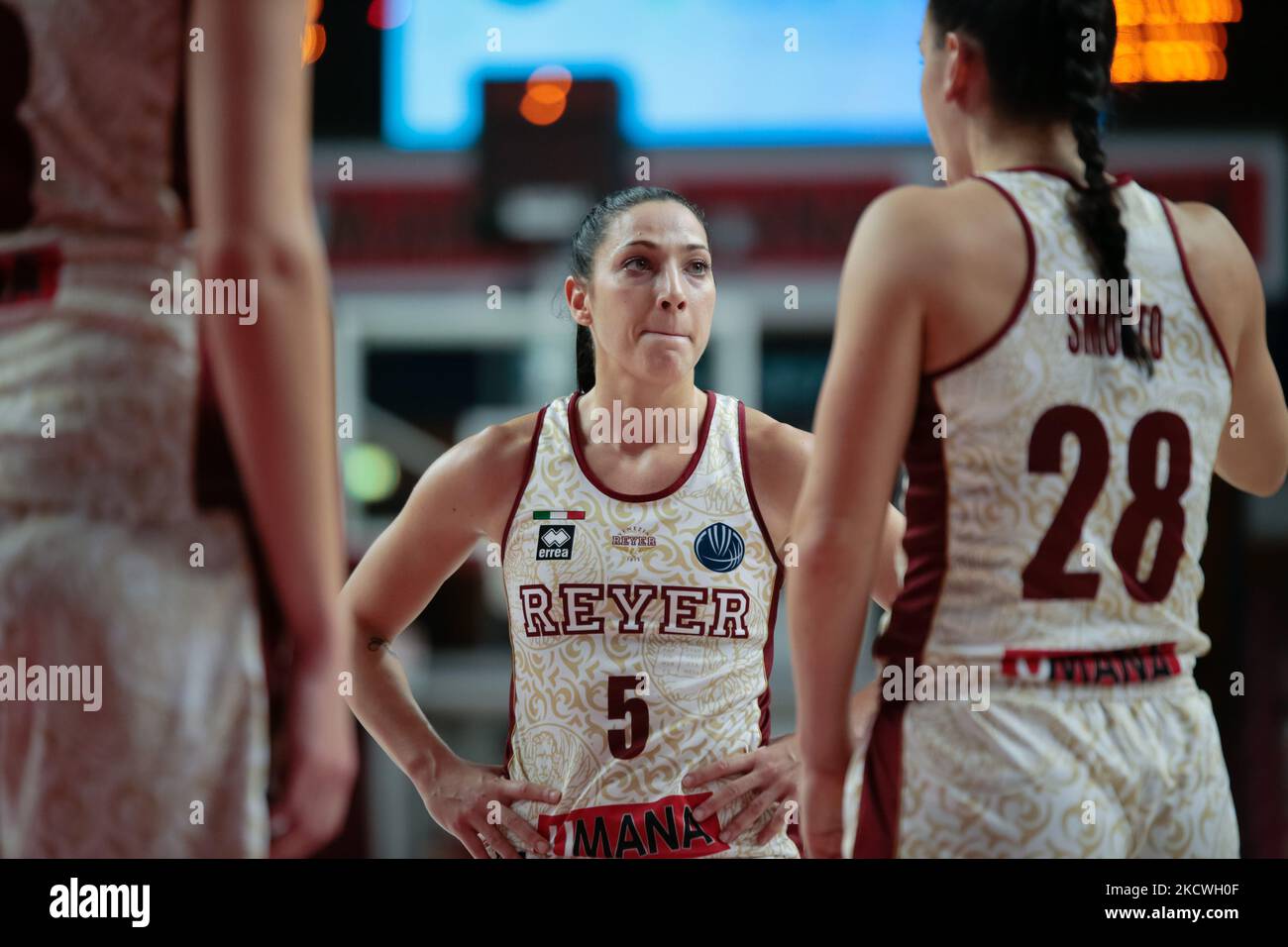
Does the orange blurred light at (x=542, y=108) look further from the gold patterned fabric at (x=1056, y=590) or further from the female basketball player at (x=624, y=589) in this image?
the gold patterned fabric at (x=1056, y=590)

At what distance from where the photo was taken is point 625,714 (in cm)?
227

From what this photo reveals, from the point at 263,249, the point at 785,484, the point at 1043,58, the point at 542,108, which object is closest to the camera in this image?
the point at 263,249

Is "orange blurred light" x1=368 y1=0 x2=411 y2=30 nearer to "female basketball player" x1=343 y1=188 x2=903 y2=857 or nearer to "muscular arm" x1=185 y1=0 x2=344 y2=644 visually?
"female basketball player" x1=343 y1=188 x2=903 y2=857

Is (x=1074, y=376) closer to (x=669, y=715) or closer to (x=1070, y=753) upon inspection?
(x=1070, y=753)

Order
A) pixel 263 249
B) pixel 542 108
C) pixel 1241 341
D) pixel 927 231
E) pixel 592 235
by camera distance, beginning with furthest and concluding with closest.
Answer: pixel 542 108
pixel 592 235
pixel 1241 341
pixel 927 231
pixel 263 249

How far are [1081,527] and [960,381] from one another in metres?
0.24

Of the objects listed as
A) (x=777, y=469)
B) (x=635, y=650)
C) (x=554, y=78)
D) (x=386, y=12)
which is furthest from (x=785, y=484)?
(x=554, y=78)

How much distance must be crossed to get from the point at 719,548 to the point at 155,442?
1057mm

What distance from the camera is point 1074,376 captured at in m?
1.73

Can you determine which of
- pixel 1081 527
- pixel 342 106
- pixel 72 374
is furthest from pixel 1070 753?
pixel 342 106

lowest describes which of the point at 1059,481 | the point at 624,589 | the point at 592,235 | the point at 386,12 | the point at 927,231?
the point at 624,589

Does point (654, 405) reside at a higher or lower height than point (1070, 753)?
higher

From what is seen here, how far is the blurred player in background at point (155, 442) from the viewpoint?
148 centimetres

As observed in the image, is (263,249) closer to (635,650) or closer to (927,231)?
(927,231)
